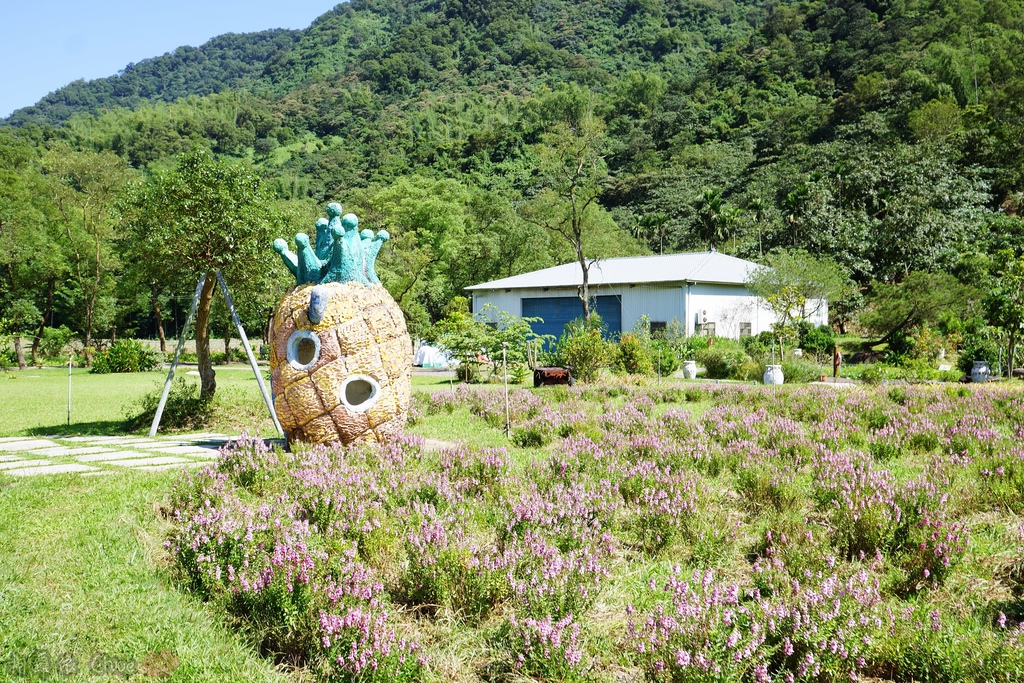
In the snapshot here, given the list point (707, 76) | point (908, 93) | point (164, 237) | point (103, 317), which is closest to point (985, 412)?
point (164, 237)

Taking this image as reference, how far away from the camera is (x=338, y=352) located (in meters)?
8.40

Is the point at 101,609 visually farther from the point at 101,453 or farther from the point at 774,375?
the point at 774,375

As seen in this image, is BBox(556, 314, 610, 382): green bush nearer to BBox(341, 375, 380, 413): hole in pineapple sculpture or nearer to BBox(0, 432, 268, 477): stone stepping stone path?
BBox(0, 432, 268, 477): stone stepping stone path

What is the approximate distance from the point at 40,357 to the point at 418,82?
351 ft

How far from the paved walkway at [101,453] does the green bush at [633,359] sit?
13529mm

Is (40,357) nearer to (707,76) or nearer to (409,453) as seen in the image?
(409,453)

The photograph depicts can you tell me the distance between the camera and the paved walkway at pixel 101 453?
8680 millimetres

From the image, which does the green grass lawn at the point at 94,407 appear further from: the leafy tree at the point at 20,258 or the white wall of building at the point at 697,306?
the white wall of building at the point at 697,306

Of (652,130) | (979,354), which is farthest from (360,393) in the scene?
(652,130)

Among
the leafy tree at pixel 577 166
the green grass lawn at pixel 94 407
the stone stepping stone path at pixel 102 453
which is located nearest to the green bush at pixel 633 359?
the green grass lawn at pixel 94 407

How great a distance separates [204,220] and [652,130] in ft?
261

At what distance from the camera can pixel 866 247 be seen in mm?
42219

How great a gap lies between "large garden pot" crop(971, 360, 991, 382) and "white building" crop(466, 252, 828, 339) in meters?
13.3

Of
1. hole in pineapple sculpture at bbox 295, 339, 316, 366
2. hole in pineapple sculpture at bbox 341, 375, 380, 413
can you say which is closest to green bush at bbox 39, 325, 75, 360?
hole in pineapple sculpture at bbox 295, 339, 316, 366
